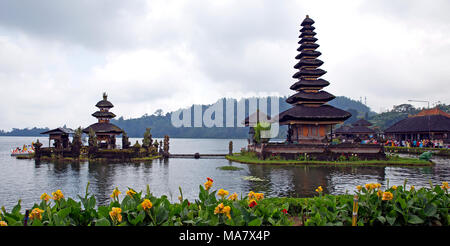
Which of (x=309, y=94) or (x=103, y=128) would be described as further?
(x=103, y=128)

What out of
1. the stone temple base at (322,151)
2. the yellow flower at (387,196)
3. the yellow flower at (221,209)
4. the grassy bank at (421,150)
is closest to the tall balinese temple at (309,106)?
the stone temple base at (322,151)

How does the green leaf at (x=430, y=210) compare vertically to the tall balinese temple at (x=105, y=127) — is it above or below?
below

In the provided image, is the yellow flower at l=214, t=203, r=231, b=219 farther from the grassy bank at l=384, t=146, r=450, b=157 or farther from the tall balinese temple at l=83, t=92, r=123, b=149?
the grassy bank at l=384, t=146, r=450, b=157

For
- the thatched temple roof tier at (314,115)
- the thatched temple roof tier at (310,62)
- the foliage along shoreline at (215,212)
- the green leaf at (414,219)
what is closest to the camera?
the foliage along shoreline at (215,212)

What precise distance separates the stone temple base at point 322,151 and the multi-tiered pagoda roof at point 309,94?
13.7 ft

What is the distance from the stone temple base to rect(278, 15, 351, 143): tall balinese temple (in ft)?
7.64

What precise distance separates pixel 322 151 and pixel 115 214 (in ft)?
95.0

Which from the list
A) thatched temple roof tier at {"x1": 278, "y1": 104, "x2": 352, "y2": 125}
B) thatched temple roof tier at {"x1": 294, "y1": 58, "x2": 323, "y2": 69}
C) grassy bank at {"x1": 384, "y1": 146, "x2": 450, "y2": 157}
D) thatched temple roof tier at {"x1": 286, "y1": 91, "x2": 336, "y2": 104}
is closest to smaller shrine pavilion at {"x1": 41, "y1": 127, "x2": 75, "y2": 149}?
thatched temple roof tier at {"x1": 278, "y1": 104, "x2": 352, "y2": 125}

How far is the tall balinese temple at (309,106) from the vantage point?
110 feet

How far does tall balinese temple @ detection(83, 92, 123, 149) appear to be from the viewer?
1655 inches

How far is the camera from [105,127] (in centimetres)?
4231

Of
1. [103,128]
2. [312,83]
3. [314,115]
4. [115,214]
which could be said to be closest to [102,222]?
[115,214]

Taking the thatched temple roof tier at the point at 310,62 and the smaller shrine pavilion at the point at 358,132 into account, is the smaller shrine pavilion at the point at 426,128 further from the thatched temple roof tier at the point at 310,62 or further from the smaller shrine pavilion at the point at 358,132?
the thatched temple roof tier at the point at 310,62

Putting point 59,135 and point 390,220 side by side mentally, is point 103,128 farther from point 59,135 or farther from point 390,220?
point 390,220
